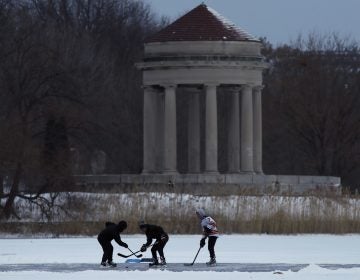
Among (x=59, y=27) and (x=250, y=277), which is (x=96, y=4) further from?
(x=250, y=277)

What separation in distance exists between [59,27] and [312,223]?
179ft

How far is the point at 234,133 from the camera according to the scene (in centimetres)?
9144

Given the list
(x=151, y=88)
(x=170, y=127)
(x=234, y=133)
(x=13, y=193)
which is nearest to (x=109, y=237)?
(x=13, y=193)

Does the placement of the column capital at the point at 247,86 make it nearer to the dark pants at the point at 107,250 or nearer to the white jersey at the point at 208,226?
the white jersey at the point at 208,226

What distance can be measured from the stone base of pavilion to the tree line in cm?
192

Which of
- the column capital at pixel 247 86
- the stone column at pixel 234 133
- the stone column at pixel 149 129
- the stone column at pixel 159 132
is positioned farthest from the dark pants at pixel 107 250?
the stone column at pixel 234 133

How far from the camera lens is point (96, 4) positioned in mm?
136125

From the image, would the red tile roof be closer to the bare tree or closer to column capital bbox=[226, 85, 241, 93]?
column capital bbox=[226, 85, 241, 93]

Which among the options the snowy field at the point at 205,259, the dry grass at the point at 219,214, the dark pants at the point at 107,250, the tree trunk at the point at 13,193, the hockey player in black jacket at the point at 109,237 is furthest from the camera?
the tree trunk at the point at 13,193

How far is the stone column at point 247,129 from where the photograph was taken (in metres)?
88.2

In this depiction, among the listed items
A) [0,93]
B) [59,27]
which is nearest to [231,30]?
[0,93]

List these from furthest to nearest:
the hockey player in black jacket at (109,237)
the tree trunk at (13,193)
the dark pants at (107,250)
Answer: the tree trunk at (13,193) → the dark pants at (107,250) → the hockey player in black jacket at (109,237)

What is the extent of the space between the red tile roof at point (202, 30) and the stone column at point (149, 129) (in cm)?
273

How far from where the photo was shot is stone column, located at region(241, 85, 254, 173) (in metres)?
88.2
